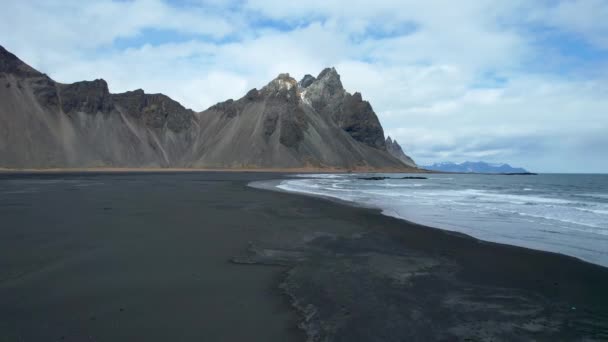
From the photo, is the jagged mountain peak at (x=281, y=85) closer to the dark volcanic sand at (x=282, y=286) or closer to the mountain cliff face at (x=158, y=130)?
the mountain cliff face at (x=158, y=130)

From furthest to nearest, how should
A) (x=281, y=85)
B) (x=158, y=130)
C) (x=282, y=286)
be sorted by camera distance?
1. (x=281, y=85)
2. (x=158, y=130)
3. (x=282, y=286)

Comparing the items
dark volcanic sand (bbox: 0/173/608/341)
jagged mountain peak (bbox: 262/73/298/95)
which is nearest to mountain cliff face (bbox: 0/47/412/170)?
jagged mountain peak (bbox: 262/73/298/95)

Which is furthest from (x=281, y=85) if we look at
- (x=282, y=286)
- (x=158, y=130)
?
(x=282, y=286)

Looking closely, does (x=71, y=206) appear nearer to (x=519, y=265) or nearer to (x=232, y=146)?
(x=519, y=265)

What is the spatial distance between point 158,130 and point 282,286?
135 meters

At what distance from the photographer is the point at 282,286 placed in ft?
23.1

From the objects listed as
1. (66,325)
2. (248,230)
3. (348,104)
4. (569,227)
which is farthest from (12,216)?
(348,104)

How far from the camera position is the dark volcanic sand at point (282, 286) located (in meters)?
5.12

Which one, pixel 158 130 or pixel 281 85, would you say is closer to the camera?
pixel 158 130

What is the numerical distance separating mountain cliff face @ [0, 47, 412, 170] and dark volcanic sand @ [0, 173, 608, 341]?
94.4 m

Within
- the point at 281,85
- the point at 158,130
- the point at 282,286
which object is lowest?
the point at 282,286

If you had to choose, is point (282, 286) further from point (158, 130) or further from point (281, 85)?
point (281, 85)

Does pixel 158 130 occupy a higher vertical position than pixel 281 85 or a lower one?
lower

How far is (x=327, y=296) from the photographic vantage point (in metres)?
6.55
